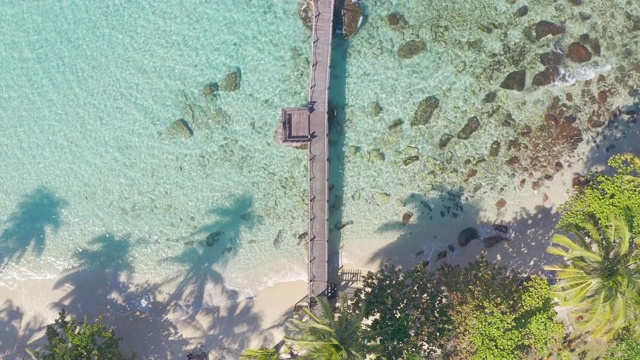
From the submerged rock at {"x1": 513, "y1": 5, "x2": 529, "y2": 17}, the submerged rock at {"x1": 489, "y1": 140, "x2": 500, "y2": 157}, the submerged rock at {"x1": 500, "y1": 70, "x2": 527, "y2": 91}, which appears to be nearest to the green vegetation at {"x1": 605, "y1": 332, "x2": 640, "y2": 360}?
the submerged rock at {"x1": 489, "y1": 140, "x2": 500, "y2": 157}

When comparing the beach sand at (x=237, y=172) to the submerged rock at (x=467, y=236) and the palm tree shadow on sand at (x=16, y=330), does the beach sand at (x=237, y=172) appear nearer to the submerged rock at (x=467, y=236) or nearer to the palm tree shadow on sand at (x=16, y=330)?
the palm tree shadow on sand at (x=16, y=330)

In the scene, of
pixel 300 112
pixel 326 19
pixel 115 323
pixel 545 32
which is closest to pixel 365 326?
pixel 300 112

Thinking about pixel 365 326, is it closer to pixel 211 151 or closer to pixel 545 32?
pixel 211 151

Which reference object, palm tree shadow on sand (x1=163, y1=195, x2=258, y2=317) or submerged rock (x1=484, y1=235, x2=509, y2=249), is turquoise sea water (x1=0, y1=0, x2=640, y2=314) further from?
A: submerged rock (x1=484, y1=235, x2=509, y2=249)

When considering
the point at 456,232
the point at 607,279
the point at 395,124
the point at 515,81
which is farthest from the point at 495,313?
the point at 515,81

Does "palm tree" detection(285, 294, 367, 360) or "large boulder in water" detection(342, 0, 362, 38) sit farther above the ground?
"large boulder in water" detection(342, 0, 362, 38)

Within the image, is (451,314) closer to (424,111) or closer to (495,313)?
(495,313)
